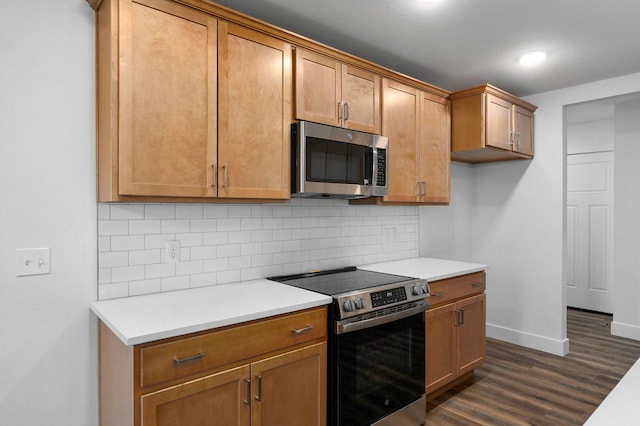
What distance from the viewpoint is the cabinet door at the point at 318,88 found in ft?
7.52

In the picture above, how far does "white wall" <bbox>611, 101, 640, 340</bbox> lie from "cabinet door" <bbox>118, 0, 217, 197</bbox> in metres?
4.37

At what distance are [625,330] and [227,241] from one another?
14.2ft

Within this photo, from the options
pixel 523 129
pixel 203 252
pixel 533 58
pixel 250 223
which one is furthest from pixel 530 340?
pixel 203 252

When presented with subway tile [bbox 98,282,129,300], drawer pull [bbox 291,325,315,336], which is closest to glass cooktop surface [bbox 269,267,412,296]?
drawer pull [bbox 291,325,315,336]

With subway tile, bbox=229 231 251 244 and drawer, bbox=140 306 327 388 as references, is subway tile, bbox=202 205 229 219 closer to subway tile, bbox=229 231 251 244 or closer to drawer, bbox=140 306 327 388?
subway tile, bbox=229 231 251 244

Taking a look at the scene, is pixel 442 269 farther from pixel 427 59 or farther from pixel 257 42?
pixel 257 42

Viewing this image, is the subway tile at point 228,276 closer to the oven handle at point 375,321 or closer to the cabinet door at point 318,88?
the oven handle at point 375,321

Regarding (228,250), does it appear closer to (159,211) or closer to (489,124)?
(159,211)

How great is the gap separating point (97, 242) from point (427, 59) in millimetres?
2544

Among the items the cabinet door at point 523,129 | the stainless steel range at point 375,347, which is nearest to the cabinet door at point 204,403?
the stainless steel range at point 375,347

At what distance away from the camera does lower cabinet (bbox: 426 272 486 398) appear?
2676mm

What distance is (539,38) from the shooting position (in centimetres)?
258

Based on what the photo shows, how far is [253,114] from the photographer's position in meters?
2.09

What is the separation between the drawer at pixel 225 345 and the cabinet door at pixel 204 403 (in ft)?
0.16
